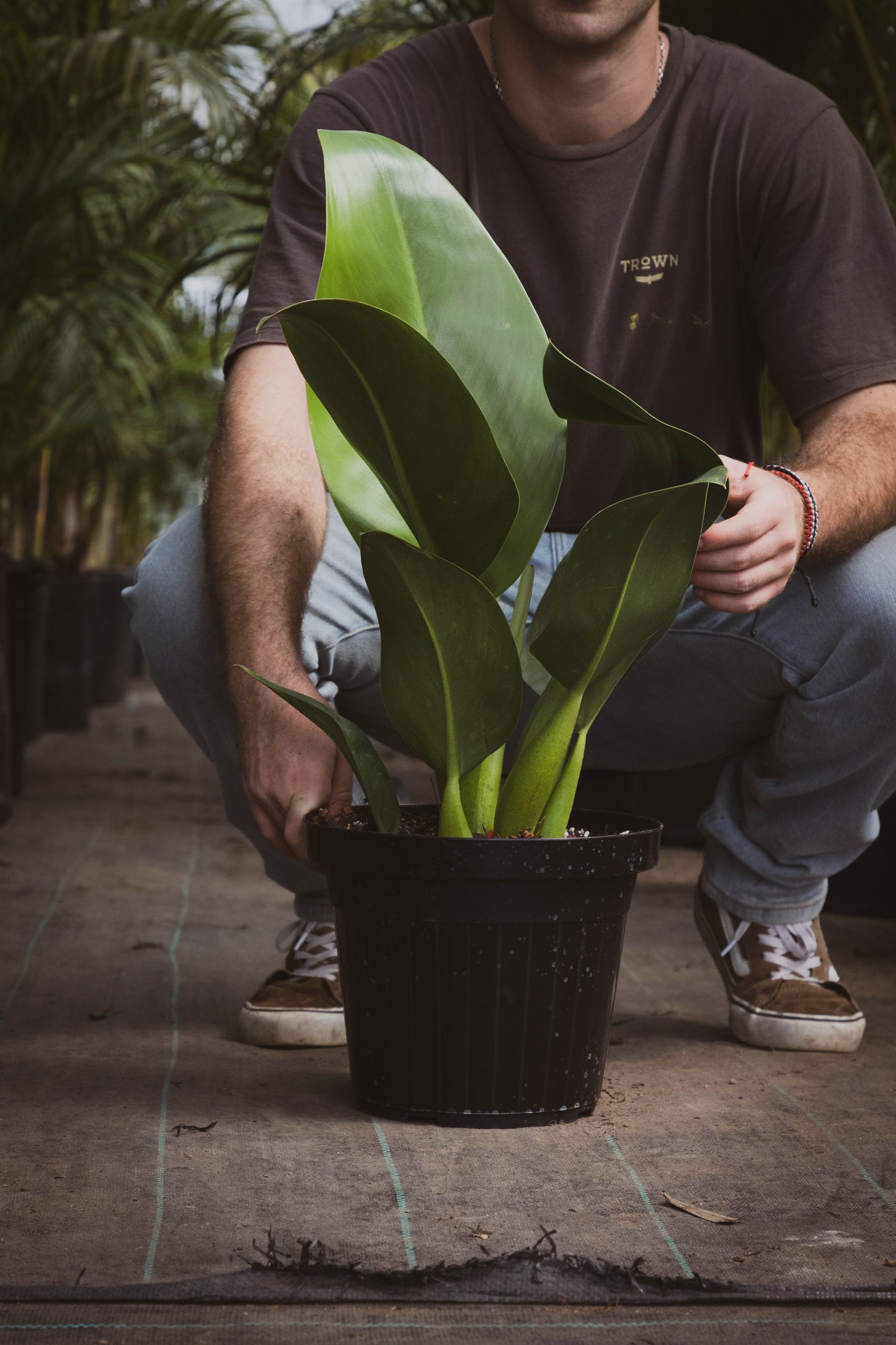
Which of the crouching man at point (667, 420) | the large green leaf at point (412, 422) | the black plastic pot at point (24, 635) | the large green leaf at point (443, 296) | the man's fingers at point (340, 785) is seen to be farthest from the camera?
the black plastic pot at point (24, 635)

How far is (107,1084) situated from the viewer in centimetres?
95

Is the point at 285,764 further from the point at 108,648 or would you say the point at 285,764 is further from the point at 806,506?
the point at 108,648

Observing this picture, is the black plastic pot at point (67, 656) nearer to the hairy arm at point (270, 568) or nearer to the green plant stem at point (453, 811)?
the hairy arm at point (270, 568)

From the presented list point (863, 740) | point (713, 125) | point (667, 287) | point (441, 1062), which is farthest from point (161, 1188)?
point (713, 125)

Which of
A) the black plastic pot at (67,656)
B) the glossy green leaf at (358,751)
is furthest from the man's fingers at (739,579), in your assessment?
the black plastic pot at (67,656)

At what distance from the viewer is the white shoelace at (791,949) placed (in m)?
1.13

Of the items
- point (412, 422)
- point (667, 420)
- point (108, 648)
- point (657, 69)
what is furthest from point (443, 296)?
point (108, 648)

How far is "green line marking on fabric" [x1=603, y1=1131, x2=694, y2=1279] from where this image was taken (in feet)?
2.23

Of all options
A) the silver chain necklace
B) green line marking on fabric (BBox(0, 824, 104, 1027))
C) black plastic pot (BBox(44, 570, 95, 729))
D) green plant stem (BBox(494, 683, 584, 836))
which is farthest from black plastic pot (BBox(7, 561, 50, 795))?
green plant stem (BBox(494, 683, 584, 836))

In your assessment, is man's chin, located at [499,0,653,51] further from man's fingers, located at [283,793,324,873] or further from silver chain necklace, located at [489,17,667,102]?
man's fingers, located at [283,793,324,873]

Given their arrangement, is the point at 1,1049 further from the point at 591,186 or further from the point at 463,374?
the point at 591,186

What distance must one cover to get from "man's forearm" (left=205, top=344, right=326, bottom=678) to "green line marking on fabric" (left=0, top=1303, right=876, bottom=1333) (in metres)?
0.44

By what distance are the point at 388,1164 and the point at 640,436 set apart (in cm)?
48

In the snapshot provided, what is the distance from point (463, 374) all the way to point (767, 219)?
49 cm
